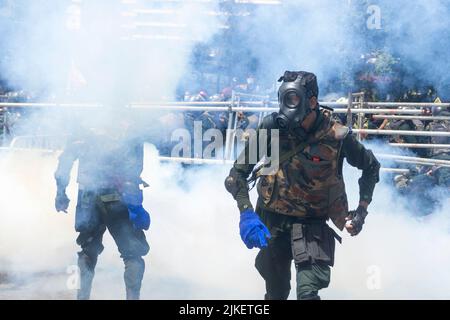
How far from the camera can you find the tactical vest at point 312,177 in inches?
190

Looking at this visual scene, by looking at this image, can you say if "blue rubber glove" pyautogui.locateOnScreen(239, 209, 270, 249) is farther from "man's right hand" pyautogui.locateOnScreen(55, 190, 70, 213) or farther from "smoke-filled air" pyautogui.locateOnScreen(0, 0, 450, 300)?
"man's right hand" pyautogui.locateOnScreen(55, 190, 70, 213)

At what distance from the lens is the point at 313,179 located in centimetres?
484

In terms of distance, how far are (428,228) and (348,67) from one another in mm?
1968

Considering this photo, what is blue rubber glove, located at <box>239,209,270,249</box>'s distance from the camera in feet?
15.0

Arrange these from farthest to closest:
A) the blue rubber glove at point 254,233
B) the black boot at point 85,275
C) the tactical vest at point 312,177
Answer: the black boot at point 85,275
the tactical vest at point 312,177
the blue rubber glove at point 254,233

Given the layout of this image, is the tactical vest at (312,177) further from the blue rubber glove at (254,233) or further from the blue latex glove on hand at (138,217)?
the blue latex glove on hand at (138,217)

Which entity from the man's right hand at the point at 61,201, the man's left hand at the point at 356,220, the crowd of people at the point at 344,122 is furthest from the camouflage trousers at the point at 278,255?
the crowd of people at the point at 344,122

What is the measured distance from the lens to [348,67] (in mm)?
8336

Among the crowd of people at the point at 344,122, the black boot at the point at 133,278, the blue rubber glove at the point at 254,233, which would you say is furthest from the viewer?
the crowd of people at the point at 344,122

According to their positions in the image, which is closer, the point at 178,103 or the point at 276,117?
the point at 276,117

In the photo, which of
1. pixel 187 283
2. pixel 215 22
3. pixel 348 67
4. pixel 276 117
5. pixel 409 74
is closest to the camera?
pixel 276 117
